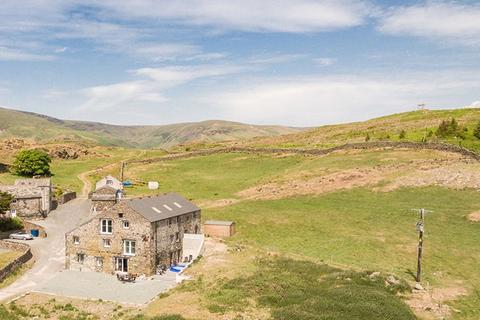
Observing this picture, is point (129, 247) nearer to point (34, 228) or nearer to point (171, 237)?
point (171, 237)

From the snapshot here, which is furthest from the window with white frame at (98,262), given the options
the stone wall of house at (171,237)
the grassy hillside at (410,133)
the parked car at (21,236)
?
the grassy hillside at (410,133)

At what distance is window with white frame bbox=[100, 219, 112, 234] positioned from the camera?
5516cm

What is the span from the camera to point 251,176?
11250 cm

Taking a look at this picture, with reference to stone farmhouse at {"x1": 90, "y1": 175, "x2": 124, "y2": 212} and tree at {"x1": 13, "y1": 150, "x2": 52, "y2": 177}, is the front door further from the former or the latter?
tree at {"x1": 13, "y1": 150, "x2": 52, "y2": 177}

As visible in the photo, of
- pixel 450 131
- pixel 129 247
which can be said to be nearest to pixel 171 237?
pixel 129 247

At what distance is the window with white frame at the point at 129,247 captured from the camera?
54125 mm

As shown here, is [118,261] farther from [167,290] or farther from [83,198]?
[83,198]

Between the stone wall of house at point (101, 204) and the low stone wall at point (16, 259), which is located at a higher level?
the stone wall of house at point (101, 204)

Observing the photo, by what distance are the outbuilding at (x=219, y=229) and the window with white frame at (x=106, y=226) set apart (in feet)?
58.8

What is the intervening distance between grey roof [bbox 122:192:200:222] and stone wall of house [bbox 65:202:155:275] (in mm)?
1015

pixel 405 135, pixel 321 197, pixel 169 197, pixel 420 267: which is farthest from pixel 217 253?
pixel 405 135

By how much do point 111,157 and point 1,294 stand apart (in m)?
128

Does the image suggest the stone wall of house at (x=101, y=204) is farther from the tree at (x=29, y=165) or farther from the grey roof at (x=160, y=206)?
the tree at (x=29, y=165)

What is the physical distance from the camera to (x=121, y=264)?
54812mm
